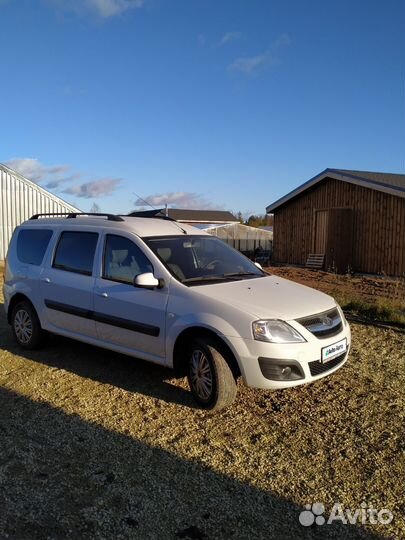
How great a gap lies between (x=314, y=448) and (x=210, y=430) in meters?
0.86

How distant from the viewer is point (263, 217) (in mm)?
76250

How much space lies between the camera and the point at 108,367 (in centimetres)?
563

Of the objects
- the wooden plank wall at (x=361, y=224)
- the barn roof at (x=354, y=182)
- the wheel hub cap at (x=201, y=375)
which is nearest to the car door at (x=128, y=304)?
the wheel hub cap at (x=201, y=375)

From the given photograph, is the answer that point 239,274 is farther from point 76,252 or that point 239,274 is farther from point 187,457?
point 187,457

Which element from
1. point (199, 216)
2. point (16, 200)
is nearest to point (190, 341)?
point (16, 200)

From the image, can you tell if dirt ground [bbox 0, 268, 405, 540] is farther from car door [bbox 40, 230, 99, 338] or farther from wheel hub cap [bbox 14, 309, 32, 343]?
wheel hub cap [bbox 14, 309, 32, 343]

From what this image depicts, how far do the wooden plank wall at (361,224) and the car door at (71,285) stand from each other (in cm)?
1297

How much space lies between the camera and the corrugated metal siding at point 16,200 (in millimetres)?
21750

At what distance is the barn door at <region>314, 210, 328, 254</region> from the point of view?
745 inches

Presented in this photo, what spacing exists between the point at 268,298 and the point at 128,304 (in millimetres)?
1480

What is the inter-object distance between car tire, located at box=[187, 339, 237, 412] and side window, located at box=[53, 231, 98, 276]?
183 cm

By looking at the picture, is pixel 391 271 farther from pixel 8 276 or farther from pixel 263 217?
pixel 263 217

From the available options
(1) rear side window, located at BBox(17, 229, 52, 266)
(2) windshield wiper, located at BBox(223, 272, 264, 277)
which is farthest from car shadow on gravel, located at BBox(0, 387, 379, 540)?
(1) rear side window, located at BBox(17, 229, 52, 266)

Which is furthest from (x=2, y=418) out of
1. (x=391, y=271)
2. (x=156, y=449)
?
(x=391, y=271)
